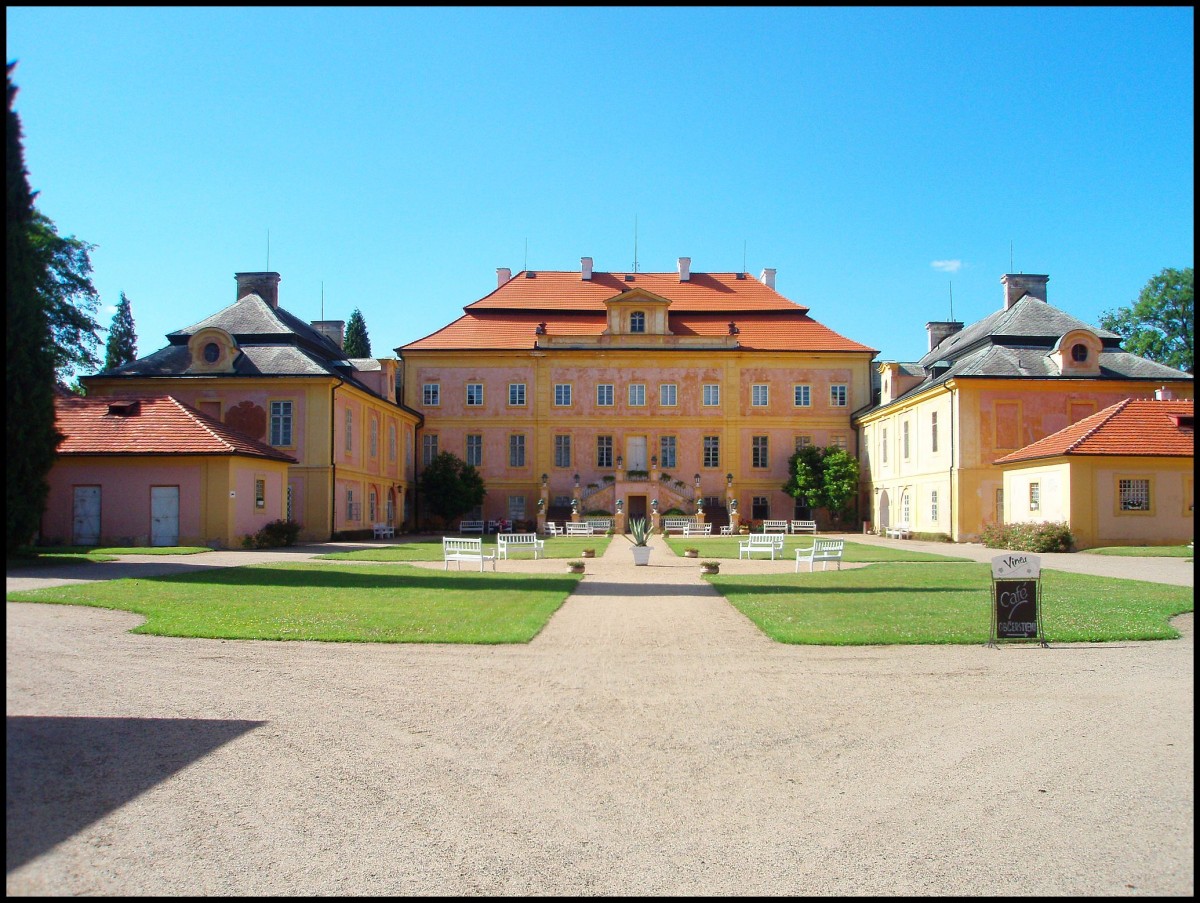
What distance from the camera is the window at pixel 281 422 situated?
37.5 meters

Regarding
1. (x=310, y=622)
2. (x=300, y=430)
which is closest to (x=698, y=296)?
(x=300, y=430)

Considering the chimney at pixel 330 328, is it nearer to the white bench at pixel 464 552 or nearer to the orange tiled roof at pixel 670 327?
the orange tiled roof at pixel 670 327

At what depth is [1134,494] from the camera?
30.6 meters

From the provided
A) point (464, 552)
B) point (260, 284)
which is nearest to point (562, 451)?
point (260, 284)

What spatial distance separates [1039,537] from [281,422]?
28.7 meters

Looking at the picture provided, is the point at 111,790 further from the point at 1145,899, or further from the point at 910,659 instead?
the point at 910,659

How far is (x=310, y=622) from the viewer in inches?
472

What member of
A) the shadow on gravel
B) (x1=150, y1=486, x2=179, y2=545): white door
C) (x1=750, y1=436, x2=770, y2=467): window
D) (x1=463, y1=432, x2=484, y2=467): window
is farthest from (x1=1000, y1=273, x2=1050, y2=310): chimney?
the shadow on gravel

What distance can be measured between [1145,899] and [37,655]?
9.55 meters

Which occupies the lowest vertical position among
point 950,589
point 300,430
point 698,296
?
point 950,589

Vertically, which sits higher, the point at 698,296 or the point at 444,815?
the point at 698,296

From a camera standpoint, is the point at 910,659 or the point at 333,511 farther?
the point at 333,511

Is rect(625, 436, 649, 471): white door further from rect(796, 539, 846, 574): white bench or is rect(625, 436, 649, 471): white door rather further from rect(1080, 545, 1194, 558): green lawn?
rect(796, 539, 846, 574): white bench

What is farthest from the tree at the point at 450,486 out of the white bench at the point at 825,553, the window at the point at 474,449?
the white bench at the point at 825,553
